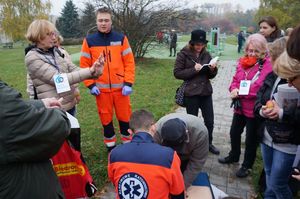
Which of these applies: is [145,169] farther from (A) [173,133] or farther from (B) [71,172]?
(B) [71,172]

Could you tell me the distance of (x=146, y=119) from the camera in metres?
2.62

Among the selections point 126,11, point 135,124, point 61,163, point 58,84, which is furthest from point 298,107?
point 126,11

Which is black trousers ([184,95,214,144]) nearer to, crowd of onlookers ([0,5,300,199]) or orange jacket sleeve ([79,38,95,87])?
crowd of onlookers ([0,5,300,199])

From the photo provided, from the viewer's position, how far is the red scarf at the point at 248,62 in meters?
3.65

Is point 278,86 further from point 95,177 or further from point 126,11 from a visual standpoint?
point 126,11

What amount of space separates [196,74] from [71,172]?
232 cm

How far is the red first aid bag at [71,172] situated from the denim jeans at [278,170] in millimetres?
1629

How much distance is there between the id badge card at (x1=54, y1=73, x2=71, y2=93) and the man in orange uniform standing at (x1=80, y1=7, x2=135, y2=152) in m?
→ 0.80

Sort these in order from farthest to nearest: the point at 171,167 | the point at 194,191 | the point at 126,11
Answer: the point at 126,11 → the point at 194,191 → the point at 171,167

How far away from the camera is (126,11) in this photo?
15258 mm

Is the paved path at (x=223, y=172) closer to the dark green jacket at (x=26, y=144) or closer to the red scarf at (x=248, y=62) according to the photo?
the red scarf at (x=248, y=62)

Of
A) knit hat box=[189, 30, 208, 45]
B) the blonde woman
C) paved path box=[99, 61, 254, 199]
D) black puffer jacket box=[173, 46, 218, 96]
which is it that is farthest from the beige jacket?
knit hat box=[189, 30, 208, 45]

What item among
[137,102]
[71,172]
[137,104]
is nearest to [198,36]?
[71,172]

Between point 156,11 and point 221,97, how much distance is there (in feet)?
28.2
